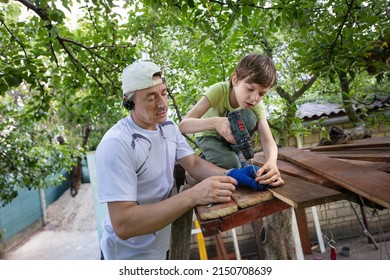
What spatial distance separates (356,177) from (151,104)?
2.54ft

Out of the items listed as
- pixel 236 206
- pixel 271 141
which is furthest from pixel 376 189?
pixel 271 141

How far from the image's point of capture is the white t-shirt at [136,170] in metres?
1.08

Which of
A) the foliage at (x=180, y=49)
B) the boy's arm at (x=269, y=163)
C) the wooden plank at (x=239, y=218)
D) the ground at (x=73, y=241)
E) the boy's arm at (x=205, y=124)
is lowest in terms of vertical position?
the ground at (x=73, y=241)

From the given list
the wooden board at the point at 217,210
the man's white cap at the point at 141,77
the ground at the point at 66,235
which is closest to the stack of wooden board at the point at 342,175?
the wooden board at the point at 217,210

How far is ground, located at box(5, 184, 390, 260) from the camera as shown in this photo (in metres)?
4.40

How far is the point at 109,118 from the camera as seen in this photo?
136 inches

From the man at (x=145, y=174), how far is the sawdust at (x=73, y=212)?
6.32m

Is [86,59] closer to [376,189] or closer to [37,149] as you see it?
[37,149]

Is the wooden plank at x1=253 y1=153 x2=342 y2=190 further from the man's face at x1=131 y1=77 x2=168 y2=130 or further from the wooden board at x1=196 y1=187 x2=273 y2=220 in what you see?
the man's face at x1=131 y1=77 x2=168 y2=130

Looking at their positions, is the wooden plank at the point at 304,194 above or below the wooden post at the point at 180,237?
above

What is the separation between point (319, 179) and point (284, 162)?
529mm

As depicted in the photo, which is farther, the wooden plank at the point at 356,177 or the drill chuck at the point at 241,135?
the drill chuck at the point at 241,135

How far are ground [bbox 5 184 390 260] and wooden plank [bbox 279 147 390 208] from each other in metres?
1.07

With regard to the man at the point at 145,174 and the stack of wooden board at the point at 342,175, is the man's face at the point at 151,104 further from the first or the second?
the stack of wooden board at the point at 342,175
